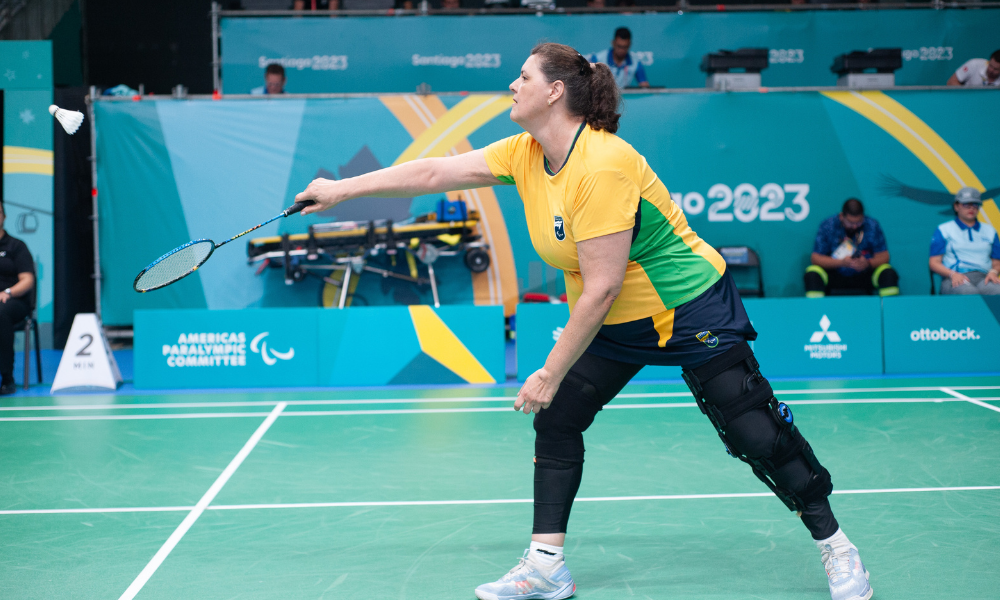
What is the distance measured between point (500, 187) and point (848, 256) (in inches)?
143

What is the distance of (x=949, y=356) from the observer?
735 centimetres

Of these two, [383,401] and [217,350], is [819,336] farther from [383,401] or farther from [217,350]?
[217,350]

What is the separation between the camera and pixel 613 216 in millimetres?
2469

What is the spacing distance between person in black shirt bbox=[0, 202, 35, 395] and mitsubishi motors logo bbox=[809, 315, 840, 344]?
649cm

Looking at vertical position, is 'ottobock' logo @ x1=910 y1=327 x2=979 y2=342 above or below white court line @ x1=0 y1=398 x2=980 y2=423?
above

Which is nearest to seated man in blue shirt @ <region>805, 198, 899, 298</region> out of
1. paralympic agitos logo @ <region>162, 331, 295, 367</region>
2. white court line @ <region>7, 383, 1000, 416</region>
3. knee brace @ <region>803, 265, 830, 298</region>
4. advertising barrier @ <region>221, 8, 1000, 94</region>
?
knee brace @ <region>803, 265, 830, 298</region>

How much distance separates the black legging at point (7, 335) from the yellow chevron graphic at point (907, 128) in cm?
801

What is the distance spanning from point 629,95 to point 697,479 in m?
5.91

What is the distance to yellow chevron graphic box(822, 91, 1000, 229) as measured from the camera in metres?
9.22

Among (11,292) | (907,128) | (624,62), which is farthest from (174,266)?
(907,128)

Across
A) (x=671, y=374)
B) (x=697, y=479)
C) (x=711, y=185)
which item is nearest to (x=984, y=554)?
(x=697, y=479)

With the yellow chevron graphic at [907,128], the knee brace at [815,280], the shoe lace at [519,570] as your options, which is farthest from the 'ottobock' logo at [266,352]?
the yellow chevron graphic at [907,128]

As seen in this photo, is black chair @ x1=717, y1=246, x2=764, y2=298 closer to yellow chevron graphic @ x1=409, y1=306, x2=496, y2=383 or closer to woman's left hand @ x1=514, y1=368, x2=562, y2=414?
yellow chevron graphic @ x1=409, y1=306, x2=496, y2=383

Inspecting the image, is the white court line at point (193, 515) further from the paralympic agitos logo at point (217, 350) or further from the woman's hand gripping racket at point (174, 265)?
the paralympic agitos logo at point (217, 350)
